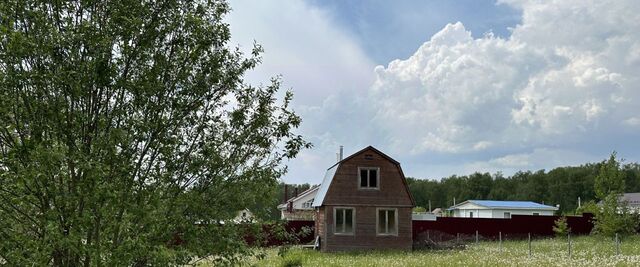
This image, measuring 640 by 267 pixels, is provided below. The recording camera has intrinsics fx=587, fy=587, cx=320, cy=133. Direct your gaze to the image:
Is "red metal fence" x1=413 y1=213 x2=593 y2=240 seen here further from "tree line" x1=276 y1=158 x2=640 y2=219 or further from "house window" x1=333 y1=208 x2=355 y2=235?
"tree line" x1=276 y1=158 x2=640 y2=219

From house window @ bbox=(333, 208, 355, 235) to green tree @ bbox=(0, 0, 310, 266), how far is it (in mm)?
24990

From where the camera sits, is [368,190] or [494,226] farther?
[494,226]

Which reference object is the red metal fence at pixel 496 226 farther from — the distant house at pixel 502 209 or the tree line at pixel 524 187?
the tree line at pixel 524 187

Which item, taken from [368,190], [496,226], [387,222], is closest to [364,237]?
[387,222]

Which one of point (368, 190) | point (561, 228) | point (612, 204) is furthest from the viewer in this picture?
point (561, 228)

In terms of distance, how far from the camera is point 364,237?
3284cm

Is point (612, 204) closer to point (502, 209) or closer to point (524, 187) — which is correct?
point (502, 209)

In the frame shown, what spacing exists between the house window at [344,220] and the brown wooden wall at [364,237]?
23 centimetres

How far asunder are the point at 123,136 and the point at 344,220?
27.2 meters

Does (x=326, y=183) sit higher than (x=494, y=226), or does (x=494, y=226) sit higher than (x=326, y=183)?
(x=326, y=183)

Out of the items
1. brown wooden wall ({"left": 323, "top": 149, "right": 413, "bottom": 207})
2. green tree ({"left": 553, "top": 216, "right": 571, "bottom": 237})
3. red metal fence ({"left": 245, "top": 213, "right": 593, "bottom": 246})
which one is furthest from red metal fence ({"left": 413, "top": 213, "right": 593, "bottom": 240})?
brown wooden wall ({"left": 323, "top": 149, "right": 413, "bottom": 207})

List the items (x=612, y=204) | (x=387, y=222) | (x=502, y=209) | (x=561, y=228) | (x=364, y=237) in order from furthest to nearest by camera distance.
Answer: (x=502, y=209) → (x=561, y=228) → (x=612, y=204) → (x=387, y=222) → (x=364, y=237)

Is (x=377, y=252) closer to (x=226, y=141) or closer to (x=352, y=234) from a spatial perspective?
(x=352, y=234)

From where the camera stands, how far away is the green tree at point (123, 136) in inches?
248
